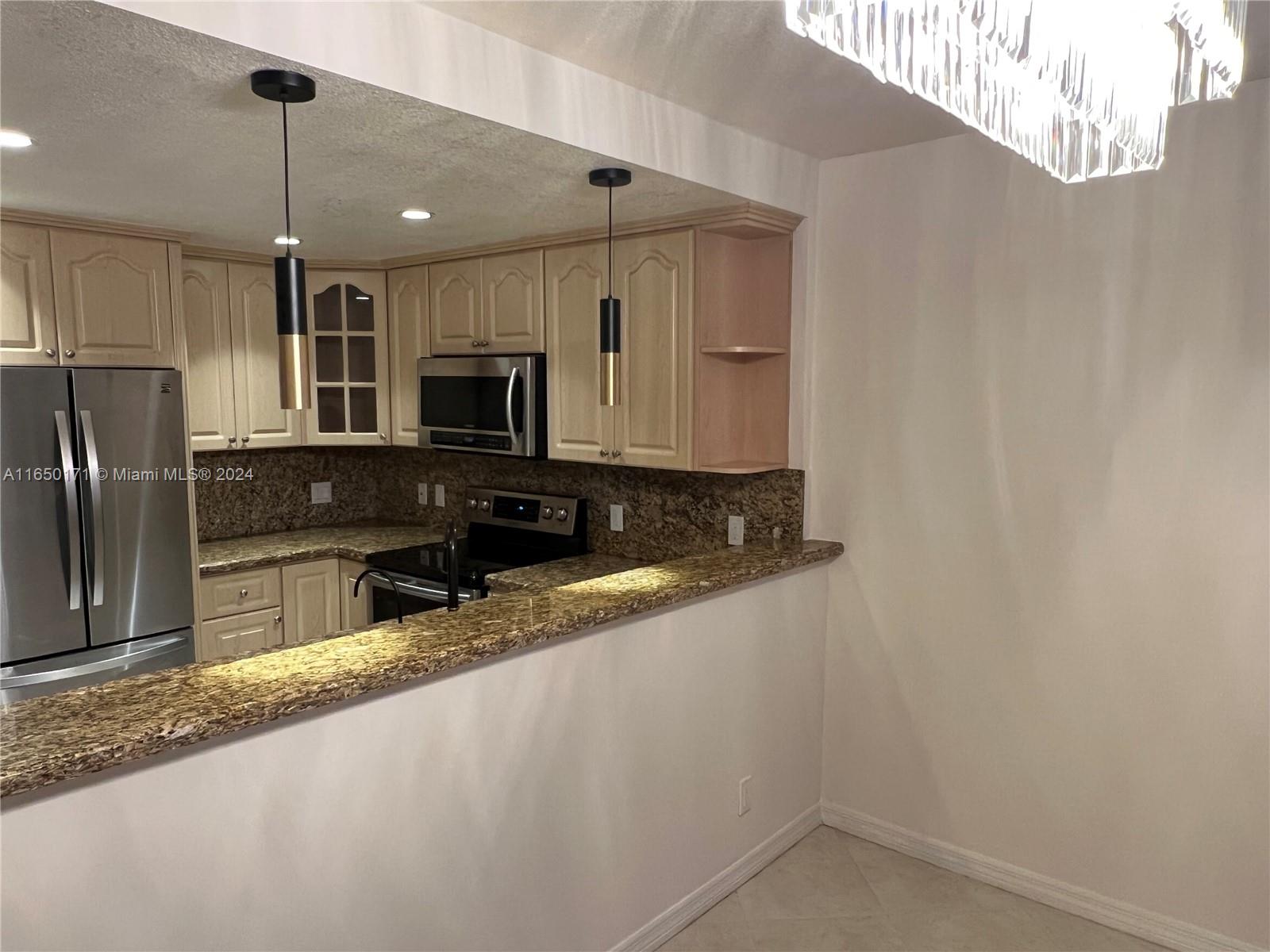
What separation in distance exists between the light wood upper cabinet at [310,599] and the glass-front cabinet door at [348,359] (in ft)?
2.13

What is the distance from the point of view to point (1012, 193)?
270 centimetres

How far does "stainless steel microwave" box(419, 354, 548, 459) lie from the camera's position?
365cm

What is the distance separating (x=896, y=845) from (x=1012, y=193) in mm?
2278

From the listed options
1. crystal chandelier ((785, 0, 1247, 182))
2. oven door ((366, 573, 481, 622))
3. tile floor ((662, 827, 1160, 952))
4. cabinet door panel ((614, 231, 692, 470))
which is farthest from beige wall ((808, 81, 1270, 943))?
oven door ((366, 573, 481, 622))

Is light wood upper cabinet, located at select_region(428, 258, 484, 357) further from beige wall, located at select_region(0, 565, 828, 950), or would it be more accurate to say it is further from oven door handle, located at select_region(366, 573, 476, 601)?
beige wall, located at select_region(0, 565, 828, 950)

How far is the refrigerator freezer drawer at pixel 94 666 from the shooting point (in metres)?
2.93

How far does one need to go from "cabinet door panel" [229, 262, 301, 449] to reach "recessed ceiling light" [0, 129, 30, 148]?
173 cm

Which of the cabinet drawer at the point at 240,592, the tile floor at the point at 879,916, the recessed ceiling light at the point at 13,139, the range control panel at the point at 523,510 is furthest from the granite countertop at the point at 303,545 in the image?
the tile floor at the point at 879,916

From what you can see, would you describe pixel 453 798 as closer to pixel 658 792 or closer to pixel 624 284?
pixel 658 792

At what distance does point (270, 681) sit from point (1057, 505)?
2285mm

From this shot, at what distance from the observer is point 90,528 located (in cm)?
305

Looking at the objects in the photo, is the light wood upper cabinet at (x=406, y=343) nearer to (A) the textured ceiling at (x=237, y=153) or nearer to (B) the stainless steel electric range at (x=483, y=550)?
(B) the stainless steel electric range at (x=483, y=550)

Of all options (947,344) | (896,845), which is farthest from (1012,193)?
(896,845)

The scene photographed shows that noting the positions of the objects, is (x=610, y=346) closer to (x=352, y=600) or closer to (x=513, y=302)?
(x=513, y=302)
